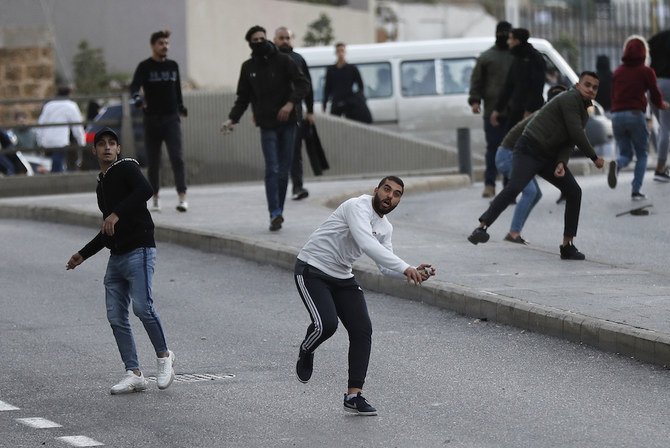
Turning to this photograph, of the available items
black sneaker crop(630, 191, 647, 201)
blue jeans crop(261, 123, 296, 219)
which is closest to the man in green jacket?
blue jeans crop(261, 123, 296, 219)

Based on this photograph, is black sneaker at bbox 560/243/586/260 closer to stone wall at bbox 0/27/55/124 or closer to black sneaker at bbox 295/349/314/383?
black sneaker at bbox 295/349/314/383

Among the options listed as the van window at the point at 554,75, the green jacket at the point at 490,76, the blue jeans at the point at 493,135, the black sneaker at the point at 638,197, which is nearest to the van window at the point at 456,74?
the van window at the point at 554,75

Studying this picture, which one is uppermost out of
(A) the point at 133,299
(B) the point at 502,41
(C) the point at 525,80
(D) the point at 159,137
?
(B) the point at 502,41

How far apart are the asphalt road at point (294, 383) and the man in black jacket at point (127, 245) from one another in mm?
279

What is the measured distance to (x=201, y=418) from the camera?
28.3 ft

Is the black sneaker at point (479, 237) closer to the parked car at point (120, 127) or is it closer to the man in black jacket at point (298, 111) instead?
the man in black jacket at point (298, 111)

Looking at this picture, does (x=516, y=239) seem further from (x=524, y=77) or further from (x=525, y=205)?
(x=524, y=77)

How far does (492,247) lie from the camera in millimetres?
14875

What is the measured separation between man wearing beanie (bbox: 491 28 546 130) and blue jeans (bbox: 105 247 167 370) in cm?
945

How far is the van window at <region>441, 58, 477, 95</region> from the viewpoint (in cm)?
2695

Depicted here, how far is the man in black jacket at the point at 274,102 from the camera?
15781 millimetres

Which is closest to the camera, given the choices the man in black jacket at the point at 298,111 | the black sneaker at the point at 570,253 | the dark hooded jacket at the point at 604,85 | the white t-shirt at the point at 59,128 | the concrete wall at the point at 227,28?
the black sneaker at the point at 570,253

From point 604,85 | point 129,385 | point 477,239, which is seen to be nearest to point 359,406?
point 129,385

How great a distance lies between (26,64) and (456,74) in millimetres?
11725
